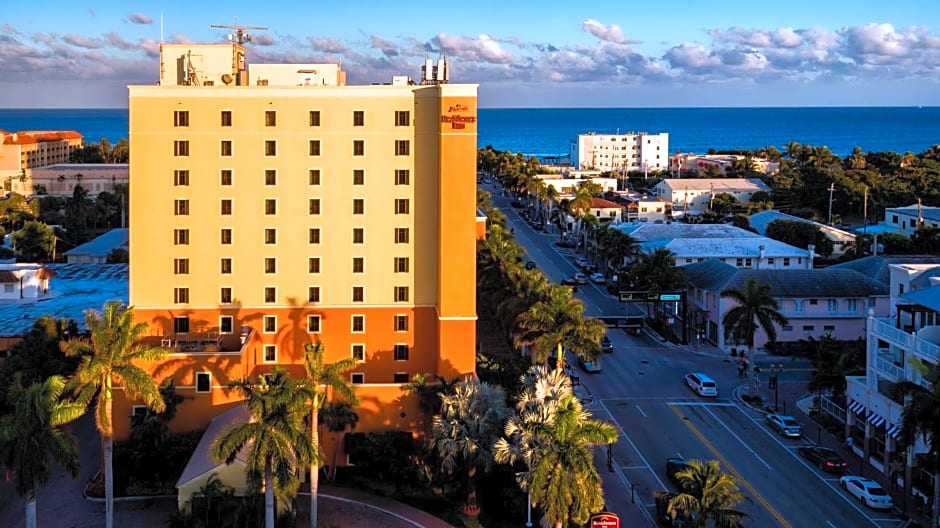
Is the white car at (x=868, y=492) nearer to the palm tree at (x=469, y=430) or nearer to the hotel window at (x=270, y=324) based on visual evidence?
the palm tree at (x=469, y=430)

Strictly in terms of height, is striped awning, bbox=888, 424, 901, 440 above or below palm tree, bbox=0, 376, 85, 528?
below

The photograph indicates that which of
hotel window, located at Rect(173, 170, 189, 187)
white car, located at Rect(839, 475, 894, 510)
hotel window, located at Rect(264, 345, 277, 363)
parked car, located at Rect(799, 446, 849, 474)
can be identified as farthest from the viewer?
hotel window, located at Rect(264, 345, 277, 363)

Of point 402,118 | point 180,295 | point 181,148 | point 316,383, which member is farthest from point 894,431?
point 181,148

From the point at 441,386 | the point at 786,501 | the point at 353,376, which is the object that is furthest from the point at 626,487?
the point at 353,376

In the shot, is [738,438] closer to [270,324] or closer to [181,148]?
→ [270,324]

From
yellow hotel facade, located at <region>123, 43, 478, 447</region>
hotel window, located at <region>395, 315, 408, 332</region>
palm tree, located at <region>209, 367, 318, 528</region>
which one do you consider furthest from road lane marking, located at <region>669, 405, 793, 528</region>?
palm tree, located at <region>209, 367, 318, 528</region>

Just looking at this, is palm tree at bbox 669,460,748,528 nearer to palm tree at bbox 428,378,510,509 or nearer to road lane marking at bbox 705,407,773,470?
palm tree at bbox 428,378,510,509

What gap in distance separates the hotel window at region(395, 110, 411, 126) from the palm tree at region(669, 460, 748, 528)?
22.7 meters

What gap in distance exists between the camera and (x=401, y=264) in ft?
161

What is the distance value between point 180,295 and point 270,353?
5.14 m

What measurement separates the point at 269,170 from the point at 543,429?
2158cm

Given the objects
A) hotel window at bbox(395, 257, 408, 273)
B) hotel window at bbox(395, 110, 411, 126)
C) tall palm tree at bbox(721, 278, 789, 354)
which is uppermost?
hotel window at bbox(395, 110, 411, 126)

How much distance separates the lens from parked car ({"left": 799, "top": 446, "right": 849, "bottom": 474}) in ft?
143

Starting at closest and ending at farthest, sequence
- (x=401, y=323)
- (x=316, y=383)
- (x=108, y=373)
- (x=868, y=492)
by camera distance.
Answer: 1. (x=108, y=373)
2. (x=316, y=383)
3. (x=868, y=492)
4. (x=401, y=323)
